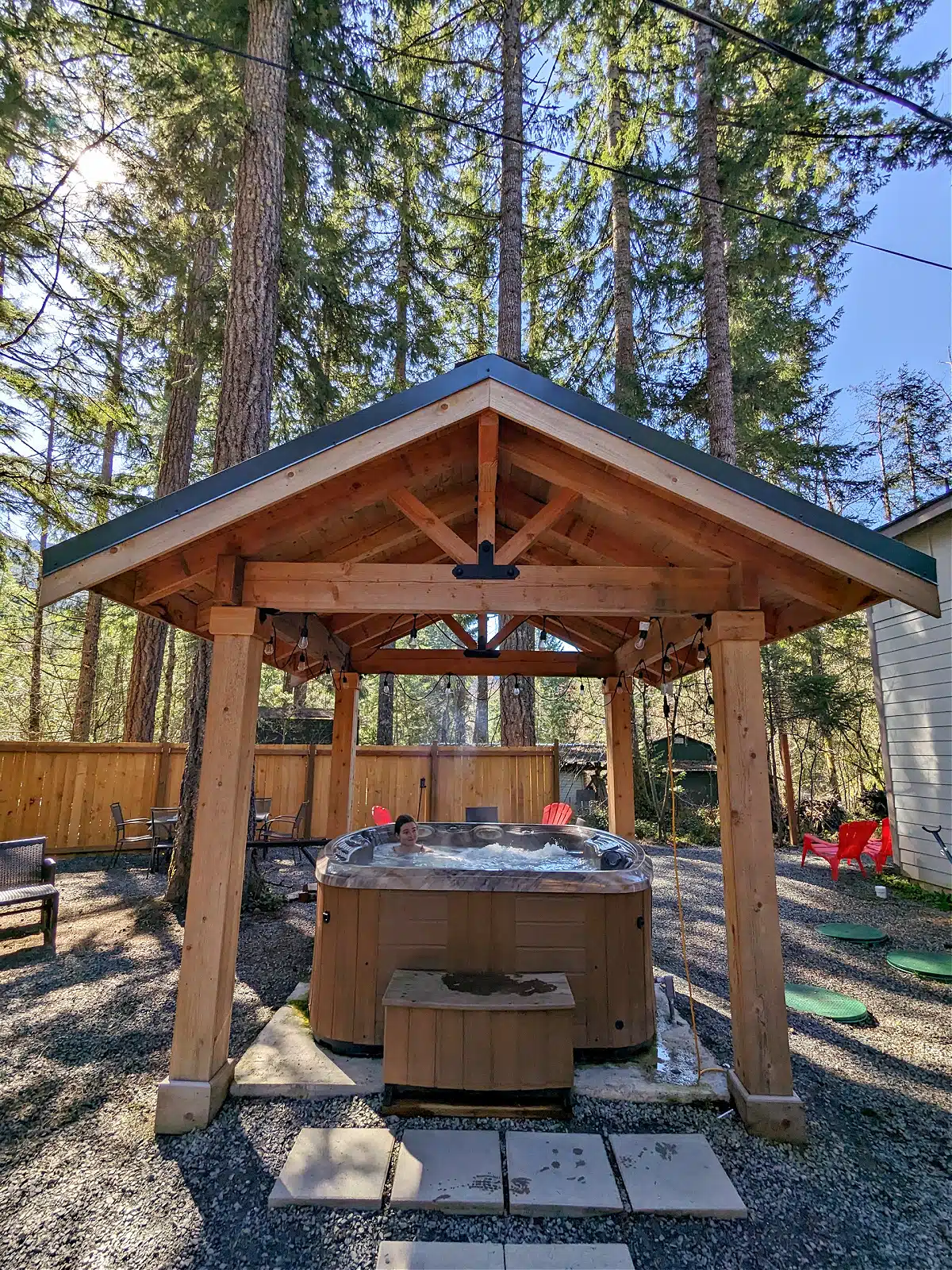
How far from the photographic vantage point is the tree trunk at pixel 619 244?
9.40 meters

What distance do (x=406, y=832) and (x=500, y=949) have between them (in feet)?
7.43

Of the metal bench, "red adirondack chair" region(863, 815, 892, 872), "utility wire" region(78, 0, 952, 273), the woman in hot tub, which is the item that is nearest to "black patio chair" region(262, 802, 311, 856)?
the metal bench

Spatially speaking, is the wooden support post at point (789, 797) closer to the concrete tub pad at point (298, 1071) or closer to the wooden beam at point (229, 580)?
the concrete tub pad at point (298, 1071)

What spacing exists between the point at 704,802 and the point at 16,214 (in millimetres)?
13271

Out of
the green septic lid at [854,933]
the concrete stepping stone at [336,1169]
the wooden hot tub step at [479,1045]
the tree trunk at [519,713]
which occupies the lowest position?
the concrete stepping stone at [336,1169]

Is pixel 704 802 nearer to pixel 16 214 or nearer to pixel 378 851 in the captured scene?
pixel 378 851

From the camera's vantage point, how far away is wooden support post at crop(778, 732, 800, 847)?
8864 millimetres

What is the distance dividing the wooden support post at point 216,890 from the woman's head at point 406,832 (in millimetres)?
2435

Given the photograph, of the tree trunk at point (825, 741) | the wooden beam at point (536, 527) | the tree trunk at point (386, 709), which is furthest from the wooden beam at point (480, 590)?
the tree trunk at point (825, 741)

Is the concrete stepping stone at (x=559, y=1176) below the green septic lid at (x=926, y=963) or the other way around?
below

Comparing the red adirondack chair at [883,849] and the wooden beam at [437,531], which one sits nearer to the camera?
the wooden beam at [437,531]

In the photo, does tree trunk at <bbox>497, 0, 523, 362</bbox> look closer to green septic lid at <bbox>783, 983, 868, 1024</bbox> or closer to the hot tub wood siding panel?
the hot tub wood siding panel

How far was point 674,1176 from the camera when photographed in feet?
7.68

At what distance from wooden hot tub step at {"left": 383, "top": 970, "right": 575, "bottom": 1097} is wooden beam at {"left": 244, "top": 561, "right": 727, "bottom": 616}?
187 centimetres
